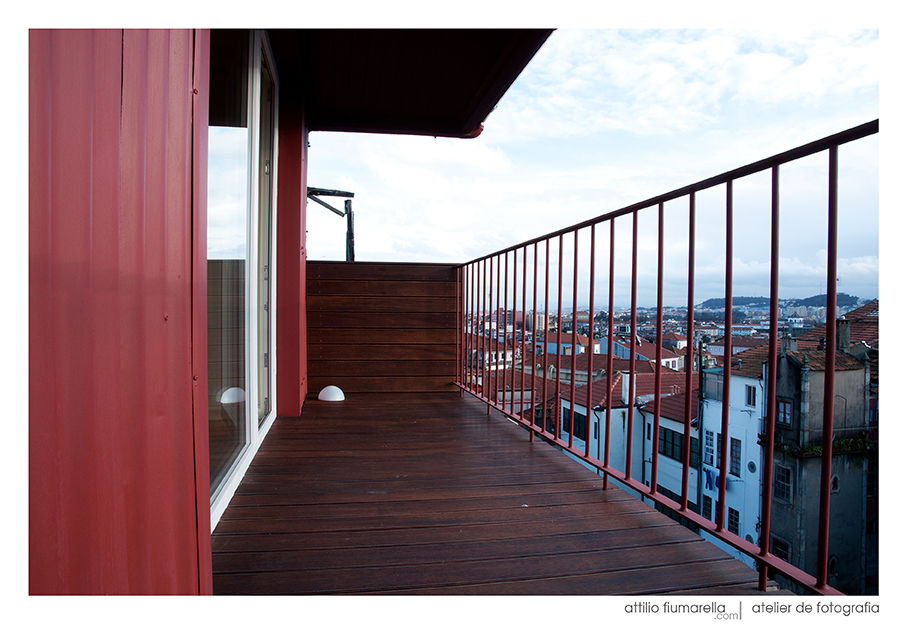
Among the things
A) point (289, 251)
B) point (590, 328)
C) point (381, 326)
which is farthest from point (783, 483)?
point (381, 326)

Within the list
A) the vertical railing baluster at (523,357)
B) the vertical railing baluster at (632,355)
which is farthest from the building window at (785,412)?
the vertical railing baluster at (523,357)

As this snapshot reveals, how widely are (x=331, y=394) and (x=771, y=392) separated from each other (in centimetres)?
292

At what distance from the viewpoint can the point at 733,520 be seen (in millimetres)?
1223

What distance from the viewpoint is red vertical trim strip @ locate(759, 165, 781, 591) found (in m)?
1.02

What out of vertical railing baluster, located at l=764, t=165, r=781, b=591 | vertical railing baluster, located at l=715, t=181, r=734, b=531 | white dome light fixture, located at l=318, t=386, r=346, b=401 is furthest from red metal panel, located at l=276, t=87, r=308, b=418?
vertical railing baluster, located at l=764, t=165, r=781, b=591

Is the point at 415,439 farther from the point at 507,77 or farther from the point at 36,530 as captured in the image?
the point at 507,77

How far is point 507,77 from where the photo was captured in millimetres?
2742

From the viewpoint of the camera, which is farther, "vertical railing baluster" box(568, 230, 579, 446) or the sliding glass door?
"vertical railing baluster" box(568, 230, 579, 446)

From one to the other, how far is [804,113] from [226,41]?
11.1ft

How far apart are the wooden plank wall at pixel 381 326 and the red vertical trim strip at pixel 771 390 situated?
2840 millimetres

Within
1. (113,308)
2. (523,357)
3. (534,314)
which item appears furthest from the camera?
(523,357)

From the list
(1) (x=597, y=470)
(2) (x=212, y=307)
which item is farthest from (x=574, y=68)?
(2) (x=212, y=307)

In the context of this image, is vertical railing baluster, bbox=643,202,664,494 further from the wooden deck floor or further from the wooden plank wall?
the wooden plank wall

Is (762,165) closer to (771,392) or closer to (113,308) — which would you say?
(771,392)
